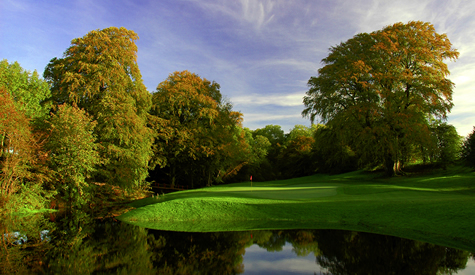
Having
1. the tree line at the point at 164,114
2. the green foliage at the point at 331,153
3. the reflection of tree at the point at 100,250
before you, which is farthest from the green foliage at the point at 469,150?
the reflection of tree at the point at 100,250

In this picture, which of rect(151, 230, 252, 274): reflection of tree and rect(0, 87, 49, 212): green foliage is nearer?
rect(151, 230, 252, 274): reflection of tree

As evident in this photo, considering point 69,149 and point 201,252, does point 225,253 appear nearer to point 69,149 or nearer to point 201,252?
point 201,252

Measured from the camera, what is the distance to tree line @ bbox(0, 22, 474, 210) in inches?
732

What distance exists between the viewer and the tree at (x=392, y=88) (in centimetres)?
2620

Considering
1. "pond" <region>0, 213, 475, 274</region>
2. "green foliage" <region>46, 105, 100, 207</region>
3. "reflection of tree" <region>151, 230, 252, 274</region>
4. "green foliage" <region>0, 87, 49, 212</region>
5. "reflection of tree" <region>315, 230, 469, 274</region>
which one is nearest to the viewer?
"reflection of tree" <region>315, 230, 469, 274</region>

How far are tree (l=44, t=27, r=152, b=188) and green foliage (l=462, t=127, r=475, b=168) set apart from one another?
2759 centimetres

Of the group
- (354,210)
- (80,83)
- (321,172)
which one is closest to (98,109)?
(80,83)

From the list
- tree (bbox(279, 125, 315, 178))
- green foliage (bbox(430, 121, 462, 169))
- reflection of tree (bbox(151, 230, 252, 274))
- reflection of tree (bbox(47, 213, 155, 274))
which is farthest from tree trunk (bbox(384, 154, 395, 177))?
reflection of tree (bbox(47, 213, 155, 274))

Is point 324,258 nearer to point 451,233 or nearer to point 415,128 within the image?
point 451,233

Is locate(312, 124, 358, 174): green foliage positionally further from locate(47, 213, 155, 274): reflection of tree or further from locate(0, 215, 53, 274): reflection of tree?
locate(0, 215, 53, 274): reflection of tree

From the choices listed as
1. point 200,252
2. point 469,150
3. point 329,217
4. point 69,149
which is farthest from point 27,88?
point 469,150

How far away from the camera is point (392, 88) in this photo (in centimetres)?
2822

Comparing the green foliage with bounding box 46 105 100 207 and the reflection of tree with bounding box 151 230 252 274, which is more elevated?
the green foliage with bounding box 46 105 100 207

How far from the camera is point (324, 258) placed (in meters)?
7.42
